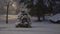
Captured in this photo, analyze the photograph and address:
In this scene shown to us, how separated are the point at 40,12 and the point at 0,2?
4703 millimetres

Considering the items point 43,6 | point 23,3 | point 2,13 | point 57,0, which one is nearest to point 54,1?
point 57,0

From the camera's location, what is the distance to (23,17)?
40.2 ft

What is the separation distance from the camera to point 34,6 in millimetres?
22000

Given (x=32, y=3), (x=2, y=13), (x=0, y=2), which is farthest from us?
(x=2, y=13)

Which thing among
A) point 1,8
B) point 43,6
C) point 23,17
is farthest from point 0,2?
point 23,17

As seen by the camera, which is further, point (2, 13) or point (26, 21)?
point (2, 13)

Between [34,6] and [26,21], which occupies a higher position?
[34,6]

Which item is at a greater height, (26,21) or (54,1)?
(54,1)

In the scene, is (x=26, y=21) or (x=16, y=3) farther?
(x=16, y=3)

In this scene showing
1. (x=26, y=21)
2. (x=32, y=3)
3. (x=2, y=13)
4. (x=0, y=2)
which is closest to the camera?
(x=26, y=21)

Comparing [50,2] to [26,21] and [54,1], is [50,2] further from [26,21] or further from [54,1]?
[26,21]

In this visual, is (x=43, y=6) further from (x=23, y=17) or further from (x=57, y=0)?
(x=23, y=17)

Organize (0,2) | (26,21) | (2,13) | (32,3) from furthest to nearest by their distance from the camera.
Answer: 1. (2,13)
2. (32,3)
3. (0,2)
4. (26,21)

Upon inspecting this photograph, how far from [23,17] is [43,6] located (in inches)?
430
